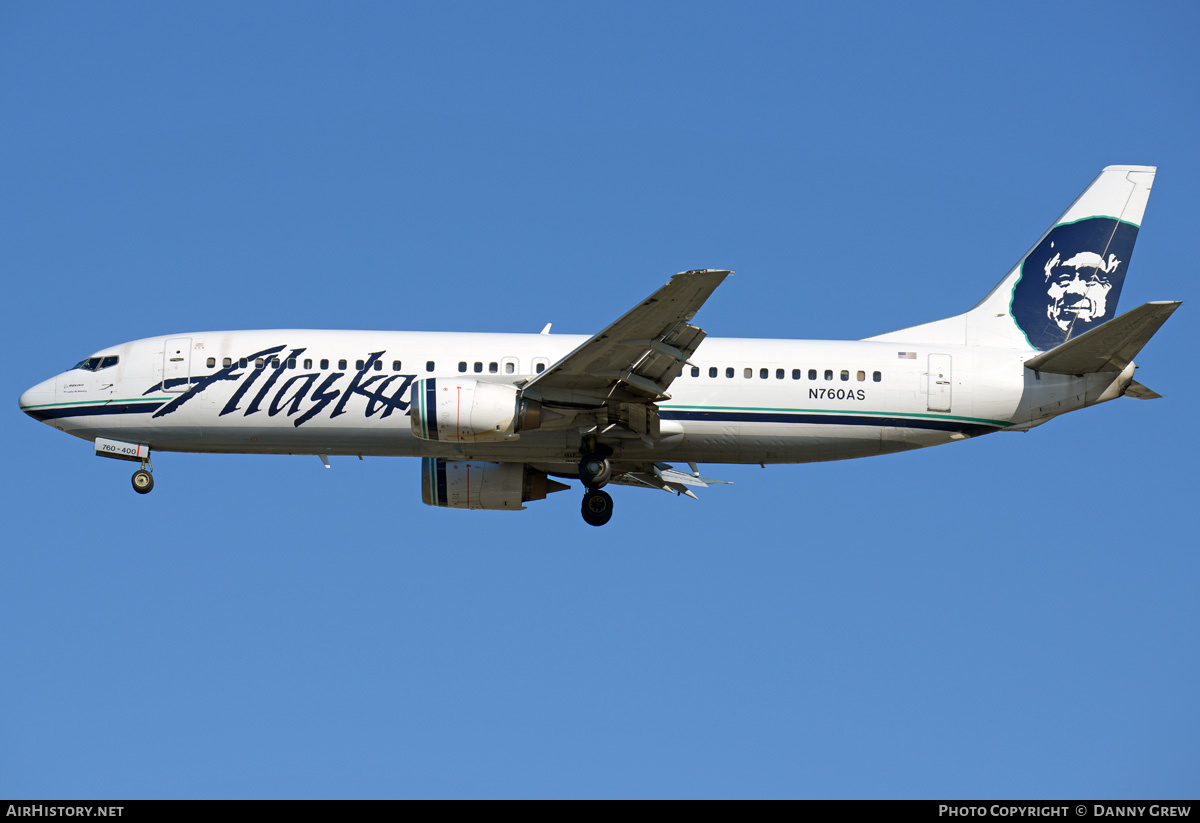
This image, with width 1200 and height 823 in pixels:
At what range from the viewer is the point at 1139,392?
34.2 meters

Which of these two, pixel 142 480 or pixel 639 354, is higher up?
pixel 639 354

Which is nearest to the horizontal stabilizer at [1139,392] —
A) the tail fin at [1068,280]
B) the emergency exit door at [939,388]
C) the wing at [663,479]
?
the tail fin at [1068,280]

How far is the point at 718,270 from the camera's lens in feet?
92.7

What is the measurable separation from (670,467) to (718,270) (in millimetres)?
11119

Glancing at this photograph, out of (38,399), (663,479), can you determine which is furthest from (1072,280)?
(38,399)

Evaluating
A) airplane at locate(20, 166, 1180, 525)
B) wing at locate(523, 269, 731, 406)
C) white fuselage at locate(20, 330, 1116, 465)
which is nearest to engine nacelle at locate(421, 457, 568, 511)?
airplane at locate(20, 166, 1180, 525)

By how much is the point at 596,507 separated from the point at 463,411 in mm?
4877

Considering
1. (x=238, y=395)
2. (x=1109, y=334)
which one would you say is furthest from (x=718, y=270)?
(x=238, y=395)

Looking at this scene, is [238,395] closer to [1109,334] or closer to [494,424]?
[494,424]

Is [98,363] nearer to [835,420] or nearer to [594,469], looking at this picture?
[594,469]

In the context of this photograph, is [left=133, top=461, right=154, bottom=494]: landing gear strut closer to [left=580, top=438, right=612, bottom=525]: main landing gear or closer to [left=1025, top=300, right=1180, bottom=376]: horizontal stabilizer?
[left=580, top=438, right=612, bottom=525]: main landing gear

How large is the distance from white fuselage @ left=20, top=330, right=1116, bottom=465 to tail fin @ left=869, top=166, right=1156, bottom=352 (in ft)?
5.47

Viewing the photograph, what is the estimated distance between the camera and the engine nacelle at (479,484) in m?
37.0

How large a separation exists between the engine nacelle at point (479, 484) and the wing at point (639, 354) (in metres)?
4.89
